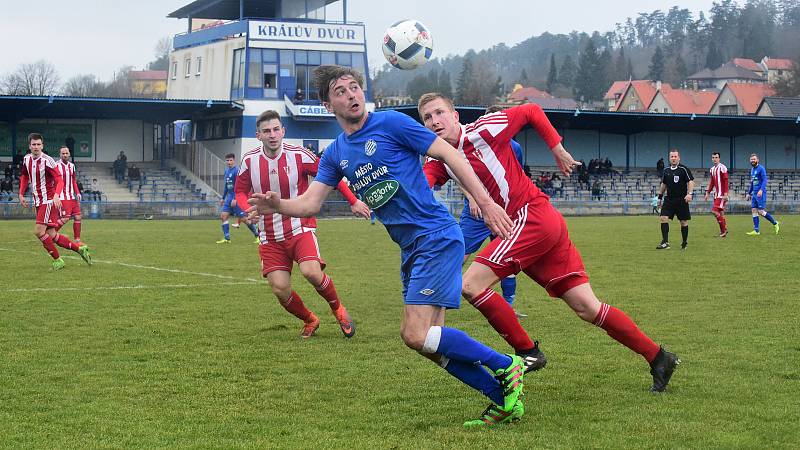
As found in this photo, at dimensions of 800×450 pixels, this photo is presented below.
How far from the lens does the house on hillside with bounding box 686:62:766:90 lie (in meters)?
144

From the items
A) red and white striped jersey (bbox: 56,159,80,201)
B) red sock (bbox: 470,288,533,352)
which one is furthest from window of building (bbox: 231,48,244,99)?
red sock (bbox: 470,288,533,352)

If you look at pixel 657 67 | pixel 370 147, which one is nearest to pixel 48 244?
pixel 370 147

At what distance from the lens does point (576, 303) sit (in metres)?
6.88

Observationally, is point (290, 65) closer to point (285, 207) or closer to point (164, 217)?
point (164, 217)

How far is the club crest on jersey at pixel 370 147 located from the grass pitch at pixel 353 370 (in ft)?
5.28

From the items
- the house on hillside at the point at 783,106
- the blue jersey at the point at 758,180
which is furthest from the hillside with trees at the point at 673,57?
the blue jersey at the point at 758,180

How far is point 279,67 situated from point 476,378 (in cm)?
4743

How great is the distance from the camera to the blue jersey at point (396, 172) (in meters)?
5.94

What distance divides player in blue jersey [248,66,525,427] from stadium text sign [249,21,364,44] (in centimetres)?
4686

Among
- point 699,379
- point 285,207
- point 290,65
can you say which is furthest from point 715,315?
point 290,65

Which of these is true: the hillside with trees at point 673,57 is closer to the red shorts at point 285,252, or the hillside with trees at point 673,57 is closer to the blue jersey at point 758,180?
the blue jersey at point 758,180

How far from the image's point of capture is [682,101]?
111 meters

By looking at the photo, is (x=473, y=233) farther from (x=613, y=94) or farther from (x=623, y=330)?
(x=613, y=94)

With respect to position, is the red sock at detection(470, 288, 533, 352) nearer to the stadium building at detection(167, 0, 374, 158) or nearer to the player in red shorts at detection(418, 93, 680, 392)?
the player in red shorts at detection(418, 93, 680, 392)
